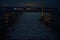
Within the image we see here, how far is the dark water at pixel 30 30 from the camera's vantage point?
176 cm

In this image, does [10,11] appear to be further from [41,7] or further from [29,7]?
[41,7]

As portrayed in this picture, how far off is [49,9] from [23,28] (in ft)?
1.64

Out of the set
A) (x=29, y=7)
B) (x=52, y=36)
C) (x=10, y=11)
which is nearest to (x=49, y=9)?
(x=29, y=7)

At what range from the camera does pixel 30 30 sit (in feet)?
5.87

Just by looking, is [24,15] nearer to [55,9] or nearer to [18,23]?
[18,23]

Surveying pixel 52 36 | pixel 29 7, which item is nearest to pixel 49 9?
pixel 29 7

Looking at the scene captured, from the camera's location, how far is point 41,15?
1.74 meters

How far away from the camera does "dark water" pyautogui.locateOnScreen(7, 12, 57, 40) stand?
5.78ft

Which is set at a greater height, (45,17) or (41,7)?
(41,7)

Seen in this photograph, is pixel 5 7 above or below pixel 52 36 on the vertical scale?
above

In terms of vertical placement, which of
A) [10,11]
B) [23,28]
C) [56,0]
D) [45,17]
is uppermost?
[56,0]

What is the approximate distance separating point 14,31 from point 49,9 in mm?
640

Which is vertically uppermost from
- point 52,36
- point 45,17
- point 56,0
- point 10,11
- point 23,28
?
point 56,0

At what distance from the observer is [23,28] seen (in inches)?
70.2
